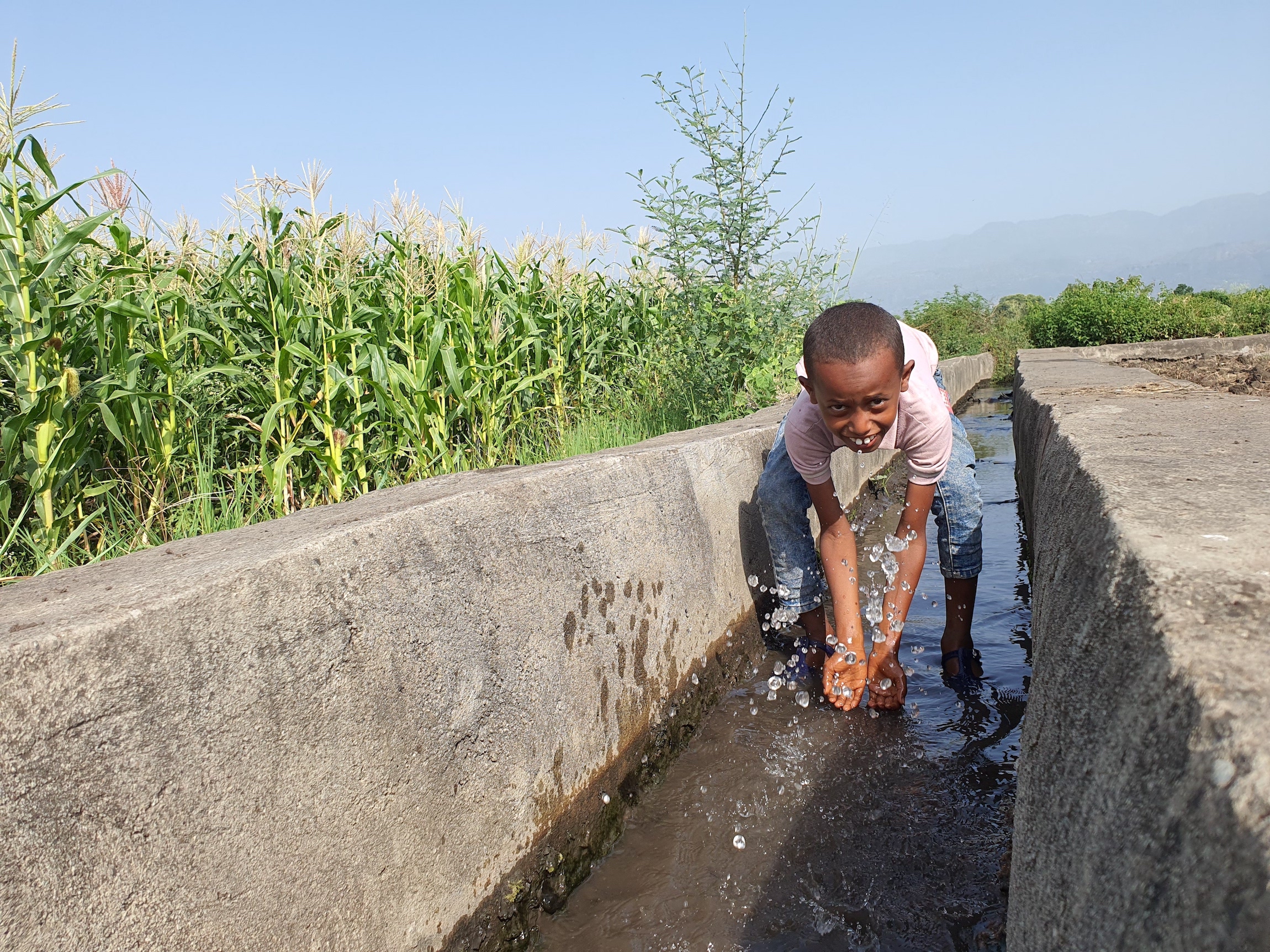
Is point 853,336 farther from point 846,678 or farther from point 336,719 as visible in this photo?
point 336,719

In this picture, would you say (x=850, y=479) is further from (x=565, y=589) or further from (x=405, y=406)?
(x=565, y=589)

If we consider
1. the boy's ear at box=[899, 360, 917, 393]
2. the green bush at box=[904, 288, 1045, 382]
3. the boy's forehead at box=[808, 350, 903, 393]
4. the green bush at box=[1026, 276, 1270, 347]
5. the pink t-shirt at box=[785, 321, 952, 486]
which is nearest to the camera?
the boy's forehead at box=[808, 350, 903, 393]

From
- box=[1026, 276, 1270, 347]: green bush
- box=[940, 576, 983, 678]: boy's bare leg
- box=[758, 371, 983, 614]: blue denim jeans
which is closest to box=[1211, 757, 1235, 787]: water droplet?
box=[758, 371, 983, 614]: blue denim jeans

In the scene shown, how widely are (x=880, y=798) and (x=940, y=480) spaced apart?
1.25 meters

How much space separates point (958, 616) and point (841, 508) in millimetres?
675

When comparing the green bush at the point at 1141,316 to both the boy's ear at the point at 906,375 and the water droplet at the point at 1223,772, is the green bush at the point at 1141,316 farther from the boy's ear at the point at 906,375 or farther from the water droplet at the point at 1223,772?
the water droplet at the point at 1223,772

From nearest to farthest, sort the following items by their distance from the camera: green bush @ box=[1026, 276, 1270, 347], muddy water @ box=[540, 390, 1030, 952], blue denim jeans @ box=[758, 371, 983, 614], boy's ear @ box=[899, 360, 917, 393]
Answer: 1. muddy water @ box=[540, 390, 1030, 952]
2. boy's ear @ box=[899, 360, 917, 393]
3. blue denim jeans @ box=[758, 371, 983, 614]
4. green bush @ box=[1026, 276, 1270, 347]

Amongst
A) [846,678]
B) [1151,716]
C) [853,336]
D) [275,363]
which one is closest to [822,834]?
[846,678]

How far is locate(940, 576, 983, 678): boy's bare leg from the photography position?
3.44 meters

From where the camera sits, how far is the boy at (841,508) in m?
2.54

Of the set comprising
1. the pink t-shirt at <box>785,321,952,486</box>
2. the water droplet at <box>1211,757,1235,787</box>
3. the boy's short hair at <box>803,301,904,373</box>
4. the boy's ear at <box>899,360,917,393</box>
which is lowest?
the water droplet at <box>1211,757,1235,787</box>

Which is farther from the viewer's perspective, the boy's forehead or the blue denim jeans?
the blue denim jeans

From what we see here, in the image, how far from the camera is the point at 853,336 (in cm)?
249

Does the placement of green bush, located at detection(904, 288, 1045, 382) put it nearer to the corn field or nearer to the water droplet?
the corn field
